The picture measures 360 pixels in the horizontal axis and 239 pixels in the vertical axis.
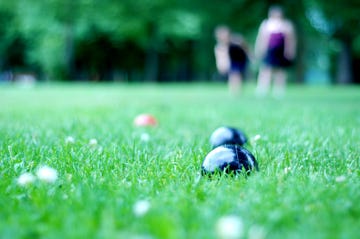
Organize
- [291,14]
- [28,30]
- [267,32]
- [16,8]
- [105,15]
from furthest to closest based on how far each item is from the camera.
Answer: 1. [16,8]
2. [28,30]
3. [105,15]
4. [291,14]
5. [267,32]

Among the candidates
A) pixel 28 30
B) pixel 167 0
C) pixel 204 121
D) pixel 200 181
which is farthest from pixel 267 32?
pixel 28 30

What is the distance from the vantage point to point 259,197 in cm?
204

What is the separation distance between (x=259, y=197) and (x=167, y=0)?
105 ft

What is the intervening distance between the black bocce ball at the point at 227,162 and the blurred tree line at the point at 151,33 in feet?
80.1

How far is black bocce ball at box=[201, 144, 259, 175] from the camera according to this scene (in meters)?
2.50

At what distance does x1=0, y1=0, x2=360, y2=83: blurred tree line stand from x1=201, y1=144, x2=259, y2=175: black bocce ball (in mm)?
24417

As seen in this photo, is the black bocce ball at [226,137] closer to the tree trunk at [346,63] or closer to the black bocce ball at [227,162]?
the black bocce ball at [227,162]

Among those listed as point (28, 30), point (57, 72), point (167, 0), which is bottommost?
point (57, 72)

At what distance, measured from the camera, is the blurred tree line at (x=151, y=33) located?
91.7ft

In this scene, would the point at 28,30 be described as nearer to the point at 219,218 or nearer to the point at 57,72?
the point at 57,72

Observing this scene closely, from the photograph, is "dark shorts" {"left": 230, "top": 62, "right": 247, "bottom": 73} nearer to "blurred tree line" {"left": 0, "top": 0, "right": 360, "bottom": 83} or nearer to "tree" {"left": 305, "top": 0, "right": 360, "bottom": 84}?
"tree" {"left": 305, "top": 0, "right": 360, "bottom": 84}

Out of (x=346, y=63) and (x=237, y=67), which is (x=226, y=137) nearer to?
(x=237, y=67)

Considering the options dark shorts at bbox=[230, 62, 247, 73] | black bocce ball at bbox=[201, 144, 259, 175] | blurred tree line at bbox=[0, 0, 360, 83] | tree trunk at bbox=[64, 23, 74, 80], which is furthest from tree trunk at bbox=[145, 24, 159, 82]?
black bocce ball at bbox=[201, 144, 259, 175]

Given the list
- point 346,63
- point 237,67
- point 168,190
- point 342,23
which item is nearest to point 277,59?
point 237,67
